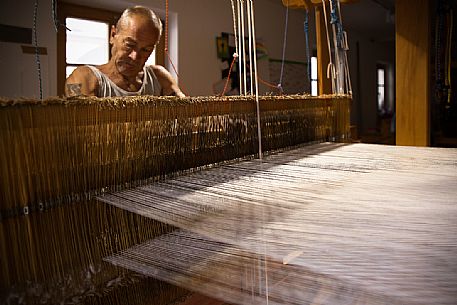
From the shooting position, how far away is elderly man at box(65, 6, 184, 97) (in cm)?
152

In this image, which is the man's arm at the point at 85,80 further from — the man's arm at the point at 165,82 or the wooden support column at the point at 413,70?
the wooden support column at the point at 413,70

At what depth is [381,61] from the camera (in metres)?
9.40

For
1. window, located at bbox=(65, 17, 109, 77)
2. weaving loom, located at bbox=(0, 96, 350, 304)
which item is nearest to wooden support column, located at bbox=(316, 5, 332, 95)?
weaving loom, located at bbox=(0, 96, 350, 304)

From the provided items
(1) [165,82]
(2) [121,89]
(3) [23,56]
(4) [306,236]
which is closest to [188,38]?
(3) [23,56]

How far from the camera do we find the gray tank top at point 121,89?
1.56m

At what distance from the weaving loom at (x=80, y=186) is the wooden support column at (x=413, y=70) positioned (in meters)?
1.48

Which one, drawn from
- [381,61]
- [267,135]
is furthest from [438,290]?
[381,61]

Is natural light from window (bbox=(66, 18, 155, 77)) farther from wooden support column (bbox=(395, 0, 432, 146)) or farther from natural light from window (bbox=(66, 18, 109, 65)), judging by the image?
wooden support column (bbox=(395, 0, 432, 146))

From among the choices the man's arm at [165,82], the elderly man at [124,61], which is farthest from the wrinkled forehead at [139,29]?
the man's arm at [165,82]

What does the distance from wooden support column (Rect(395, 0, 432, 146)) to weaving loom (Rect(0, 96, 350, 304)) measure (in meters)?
1.48

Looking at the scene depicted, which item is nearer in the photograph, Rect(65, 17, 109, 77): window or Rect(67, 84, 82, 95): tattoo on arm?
Rect(67, 84, 82, 95): tattoo on arm

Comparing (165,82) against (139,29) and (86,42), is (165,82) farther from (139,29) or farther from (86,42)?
(86,42)

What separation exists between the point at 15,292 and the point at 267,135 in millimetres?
838

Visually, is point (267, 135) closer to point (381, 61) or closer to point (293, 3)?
point (293, 3)
